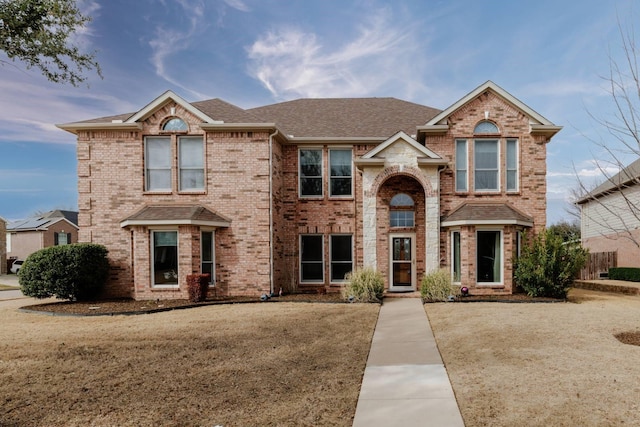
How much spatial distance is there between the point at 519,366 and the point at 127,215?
13779mm

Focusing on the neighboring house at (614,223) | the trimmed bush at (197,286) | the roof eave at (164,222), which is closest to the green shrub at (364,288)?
the trimmed bush at (197,286)

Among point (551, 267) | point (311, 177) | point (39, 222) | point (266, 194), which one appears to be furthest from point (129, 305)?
point (39, 222)

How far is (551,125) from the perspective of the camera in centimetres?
1547

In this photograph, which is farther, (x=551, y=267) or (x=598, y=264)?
(x=598, y=264)

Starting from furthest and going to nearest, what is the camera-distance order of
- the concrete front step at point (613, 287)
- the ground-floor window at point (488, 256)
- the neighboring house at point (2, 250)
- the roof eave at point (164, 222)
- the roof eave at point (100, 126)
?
the neighboring house at point (2, 250), the concrete front step at point (613, 287), the roof eave at point (100, 126), the ground-floor window at point (488, 256), the roof eave at point (164, 222)

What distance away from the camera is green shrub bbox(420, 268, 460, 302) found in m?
13.7

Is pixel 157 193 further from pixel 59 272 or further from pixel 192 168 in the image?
pixel 59 272

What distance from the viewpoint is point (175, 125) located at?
1545 cm

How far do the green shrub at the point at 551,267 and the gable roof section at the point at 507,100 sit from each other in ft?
13.3

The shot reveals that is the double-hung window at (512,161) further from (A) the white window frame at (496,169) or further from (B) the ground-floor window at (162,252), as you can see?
(B) the ground-floor window at (162,252)

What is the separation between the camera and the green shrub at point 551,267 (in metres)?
13.7

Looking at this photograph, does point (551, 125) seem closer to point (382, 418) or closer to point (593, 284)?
point (593, 284)

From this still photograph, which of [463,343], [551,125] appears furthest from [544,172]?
[463,343]

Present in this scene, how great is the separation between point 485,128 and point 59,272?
52.2ft
